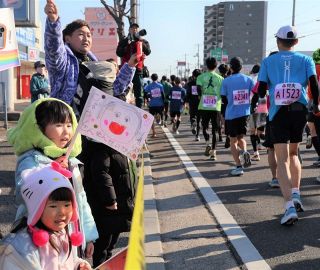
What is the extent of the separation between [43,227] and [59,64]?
1319 mm

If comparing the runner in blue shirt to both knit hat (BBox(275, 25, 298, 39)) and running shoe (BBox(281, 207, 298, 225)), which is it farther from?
running shoe (BBox(281, 207, 298, 225))

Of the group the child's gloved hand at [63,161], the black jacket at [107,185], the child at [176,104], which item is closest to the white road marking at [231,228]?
the black jacket at [107,185]

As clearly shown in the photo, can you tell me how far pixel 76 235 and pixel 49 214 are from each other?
0.21 m

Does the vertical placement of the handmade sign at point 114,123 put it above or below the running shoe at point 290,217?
above

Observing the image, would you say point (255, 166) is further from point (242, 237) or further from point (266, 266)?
point (266, 266)

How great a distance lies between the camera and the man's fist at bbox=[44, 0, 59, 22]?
2.99 m

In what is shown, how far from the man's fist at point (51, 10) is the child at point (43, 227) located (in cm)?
112

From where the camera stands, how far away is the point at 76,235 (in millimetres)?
2396

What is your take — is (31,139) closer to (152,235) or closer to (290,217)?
(152,235)

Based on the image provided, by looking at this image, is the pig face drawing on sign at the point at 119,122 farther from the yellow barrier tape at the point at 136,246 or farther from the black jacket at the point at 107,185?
the yellow barrier tape at the point at 136,246

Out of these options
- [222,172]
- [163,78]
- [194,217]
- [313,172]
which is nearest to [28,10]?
[163,78]

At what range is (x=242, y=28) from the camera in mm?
120688

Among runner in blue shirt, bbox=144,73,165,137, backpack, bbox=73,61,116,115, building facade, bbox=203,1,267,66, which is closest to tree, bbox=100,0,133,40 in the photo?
runner in blue shirt, bbox=144,73,165,137

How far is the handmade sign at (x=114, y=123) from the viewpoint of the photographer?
271 centimetres
